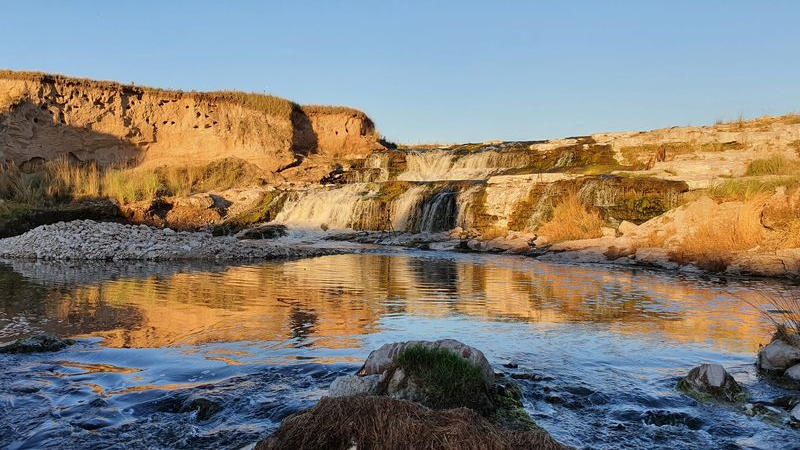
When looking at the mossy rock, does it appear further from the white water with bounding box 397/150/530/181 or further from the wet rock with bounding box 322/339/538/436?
the wet rock with bounding box 322/339/538/436

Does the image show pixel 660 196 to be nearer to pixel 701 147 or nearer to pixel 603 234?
pixel 603 234

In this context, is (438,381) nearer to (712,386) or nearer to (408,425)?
(408,425)

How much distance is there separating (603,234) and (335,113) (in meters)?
21.7

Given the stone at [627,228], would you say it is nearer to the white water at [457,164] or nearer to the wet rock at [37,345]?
the white water at [457,164]

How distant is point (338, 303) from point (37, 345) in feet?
12.9

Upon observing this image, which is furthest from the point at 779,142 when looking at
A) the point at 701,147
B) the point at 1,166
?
the point at 1,166

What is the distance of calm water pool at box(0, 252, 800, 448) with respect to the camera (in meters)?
3.74

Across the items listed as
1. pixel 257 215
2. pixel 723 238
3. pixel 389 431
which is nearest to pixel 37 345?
pixel 389 431

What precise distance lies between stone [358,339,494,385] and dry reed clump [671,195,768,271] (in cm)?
1098

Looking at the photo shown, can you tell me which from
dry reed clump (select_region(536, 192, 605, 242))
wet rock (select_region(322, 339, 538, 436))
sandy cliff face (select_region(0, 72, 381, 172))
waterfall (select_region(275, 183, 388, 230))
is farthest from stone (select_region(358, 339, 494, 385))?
sandy cliff face (select_region(0, 72, 381, 172))

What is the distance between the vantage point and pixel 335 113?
35.7 metres

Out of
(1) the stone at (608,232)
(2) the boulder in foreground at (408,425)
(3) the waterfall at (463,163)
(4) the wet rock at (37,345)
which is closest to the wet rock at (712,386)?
(2) the boulder in foreground at (408,425)

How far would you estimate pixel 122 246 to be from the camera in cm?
1575

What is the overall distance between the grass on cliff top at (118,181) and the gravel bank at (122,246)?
7.31 metres
